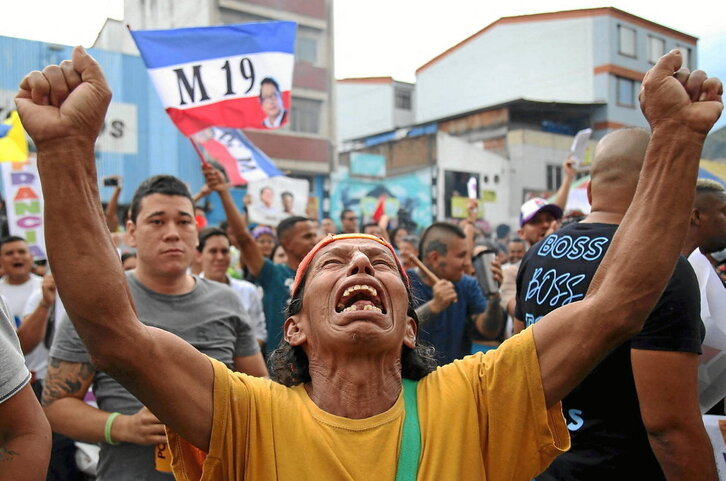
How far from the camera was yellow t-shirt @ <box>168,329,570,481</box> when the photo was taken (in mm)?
1740

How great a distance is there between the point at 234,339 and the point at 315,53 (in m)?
24.8

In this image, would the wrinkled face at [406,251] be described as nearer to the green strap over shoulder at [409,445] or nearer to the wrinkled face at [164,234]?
the wrinkled face at [164,234]

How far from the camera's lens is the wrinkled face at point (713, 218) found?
320cm

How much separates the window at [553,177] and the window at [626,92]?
552 centimetres

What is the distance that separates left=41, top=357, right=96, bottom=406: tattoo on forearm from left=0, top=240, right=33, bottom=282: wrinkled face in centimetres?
352

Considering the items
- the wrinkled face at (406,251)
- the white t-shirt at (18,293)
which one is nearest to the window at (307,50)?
the wrinkled face at (406,251)

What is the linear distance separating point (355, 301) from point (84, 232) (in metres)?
0.88

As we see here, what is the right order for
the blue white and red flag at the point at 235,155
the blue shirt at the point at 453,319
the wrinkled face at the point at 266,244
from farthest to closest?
the wrinkled face at the point at 266,244, the blue white and red flag at the point at 235,155, the blue shirt at the point at 453,319

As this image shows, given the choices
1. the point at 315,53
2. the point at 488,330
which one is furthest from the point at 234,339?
the point at 315,53

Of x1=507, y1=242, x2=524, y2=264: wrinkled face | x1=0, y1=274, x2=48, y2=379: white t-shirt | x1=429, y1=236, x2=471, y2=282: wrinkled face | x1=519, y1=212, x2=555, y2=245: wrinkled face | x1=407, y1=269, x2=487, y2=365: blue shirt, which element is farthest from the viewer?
x1=507, y1=242, x2=524, y2=264: wrinkled face

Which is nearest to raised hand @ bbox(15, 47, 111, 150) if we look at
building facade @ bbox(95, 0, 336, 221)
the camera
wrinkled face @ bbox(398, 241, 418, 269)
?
the camera

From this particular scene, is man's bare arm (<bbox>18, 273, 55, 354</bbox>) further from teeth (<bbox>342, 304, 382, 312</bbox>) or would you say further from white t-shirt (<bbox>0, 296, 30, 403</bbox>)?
teeth (<bbox>342, 304, 382, 312</bbox>)

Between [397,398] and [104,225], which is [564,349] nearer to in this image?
[397,398]

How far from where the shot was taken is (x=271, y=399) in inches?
74.2
